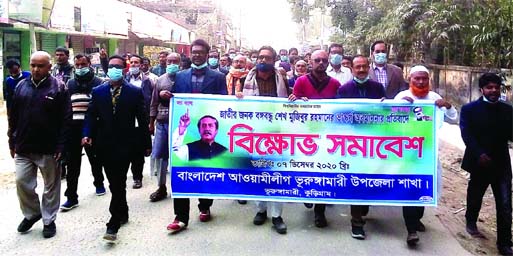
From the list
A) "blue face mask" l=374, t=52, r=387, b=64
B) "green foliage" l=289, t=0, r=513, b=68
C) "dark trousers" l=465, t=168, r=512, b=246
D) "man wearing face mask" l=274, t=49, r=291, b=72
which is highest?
"green foliage" l=289, t=0, r=513, b=68

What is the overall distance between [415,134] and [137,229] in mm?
2836

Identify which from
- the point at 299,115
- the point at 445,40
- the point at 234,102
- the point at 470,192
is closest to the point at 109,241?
the point at 234,102

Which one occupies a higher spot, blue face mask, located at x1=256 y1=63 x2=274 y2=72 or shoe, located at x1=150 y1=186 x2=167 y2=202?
blue face mask, located at x1=256 y1=63 x2=274 y2=72

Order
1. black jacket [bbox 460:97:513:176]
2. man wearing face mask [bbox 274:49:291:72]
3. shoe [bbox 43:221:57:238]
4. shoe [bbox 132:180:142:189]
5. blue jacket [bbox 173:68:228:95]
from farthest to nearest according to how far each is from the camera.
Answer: man wearing face mask [bbox 274:49:291:72]
shoe [bbox 132:180:142:189]
blue jacket [bbox 173:68:228:95]
shoe [bbox 43:221:57:238]
black jacket [bbox 460:97:513:176]

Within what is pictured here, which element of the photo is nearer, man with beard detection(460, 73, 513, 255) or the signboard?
man with beard detection(460, 73, 513, 255)

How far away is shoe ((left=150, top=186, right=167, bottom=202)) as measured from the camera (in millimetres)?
6031

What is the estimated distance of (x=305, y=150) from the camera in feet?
15.8

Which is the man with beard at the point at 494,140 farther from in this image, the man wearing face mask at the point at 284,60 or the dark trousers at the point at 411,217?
the man wearing face mask at the point at 284,60

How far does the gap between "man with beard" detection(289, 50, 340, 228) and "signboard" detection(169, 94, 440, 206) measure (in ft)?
1.28

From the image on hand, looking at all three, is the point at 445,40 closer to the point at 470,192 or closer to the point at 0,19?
the point at 470,192

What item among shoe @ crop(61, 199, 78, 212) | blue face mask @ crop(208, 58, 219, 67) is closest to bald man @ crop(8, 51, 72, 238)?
shoe @ crop(61, 199, 78, 212)

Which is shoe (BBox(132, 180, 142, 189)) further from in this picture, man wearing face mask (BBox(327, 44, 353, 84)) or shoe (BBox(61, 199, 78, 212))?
man wearing face mask (BBox(327, 44, 353, 84))

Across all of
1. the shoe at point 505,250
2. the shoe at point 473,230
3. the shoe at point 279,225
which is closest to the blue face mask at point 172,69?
the shoe at point 279,225

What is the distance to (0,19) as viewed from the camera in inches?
539
